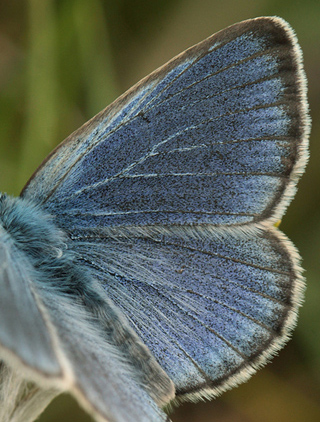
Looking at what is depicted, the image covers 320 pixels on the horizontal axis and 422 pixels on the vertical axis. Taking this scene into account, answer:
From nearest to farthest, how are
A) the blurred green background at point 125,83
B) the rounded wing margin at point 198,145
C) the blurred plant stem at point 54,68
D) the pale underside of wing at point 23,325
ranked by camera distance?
1. the pale underside of wing at point 23,325
2. the rounded wing margin at point 198,145
3. the blurred green background at point 125,83
4. the blurred plant stem at point 54,68

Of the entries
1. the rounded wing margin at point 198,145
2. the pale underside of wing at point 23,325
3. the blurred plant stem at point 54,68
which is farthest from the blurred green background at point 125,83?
the pale underside of wing at point 23,325

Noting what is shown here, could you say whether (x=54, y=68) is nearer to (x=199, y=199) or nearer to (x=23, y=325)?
(x=199, y=199)

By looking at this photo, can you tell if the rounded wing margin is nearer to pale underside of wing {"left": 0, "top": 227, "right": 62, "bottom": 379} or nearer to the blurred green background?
pale underside of wing {"left": 0, "top": 227, "right": 62, "bottom": 379}

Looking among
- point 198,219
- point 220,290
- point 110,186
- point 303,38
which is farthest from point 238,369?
point 303,38

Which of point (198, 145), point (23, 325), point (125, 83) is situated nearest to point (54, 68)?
point (125, 83)

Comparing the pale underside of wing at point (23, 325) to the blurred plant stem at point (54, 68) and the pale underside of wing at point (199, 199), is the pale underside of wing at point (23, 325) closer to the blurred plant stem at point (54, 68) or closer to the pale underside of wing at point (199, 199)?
the pale underside of wing at point (199, 199)

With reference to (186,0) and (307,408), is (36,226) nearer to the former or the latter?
(307,408)
